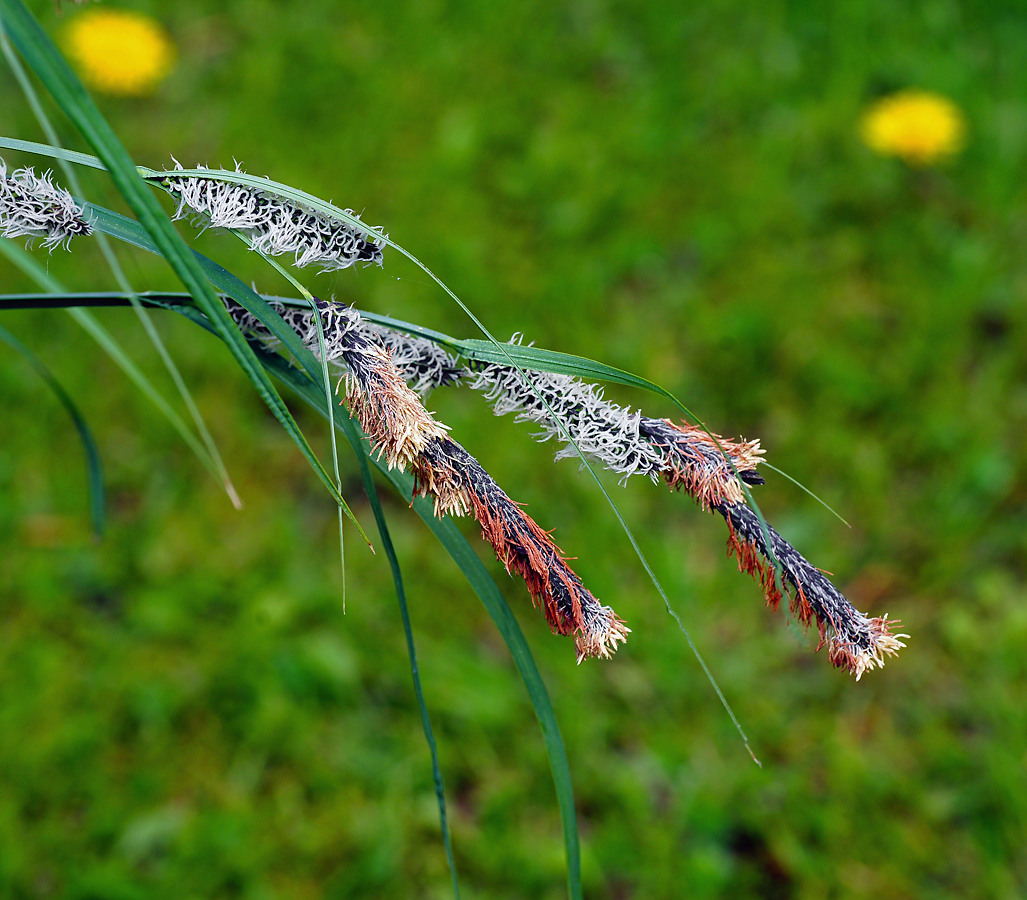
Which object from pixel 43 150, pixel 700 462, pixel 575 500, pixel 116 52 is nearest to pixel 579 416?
pixel 700 462

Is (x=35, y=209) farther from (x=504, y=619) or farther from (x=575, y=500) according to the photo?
(x=575, y=500)

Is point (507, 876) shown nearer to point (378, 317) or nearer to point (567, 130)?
point (378, 317)

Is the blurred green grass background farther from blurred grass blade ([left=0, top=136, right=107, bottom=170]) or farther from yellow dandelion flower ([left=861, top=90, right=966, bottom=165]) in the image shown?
blurred grass blade ([left=0, top=136, right=107, bottom=170])

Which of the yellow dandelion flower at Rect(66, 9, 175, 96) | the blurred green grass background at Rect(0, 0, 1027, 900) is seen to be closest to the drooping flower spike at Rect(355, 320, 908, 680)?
the blurred green grass background at Rect(0, 0, 1027, 900)

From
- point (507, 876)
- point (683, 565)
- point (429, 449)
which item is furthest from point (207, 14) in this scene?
point (429, 449)

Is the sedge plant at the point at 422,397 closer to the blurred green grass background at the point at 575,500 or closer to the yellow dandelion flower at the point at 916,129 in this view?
the blurred green grass background at the point at 575,500
